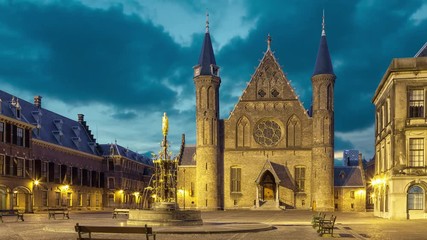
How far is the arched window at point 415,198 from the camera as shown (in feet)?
124

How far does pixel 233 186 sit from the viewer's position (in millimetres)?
65062

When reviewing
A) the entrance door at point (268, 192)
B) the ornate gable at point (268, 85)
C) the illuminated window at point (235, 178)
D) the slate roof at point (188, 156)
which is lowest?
the entrance door at point (268, 192)

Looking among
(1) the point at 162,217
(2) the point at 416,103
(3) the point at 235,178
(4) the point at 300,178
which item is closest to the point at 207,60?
(3) the point at 235,178

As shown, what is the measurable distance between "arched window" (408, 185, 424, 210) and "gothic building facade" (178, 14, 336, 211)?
79.6ft

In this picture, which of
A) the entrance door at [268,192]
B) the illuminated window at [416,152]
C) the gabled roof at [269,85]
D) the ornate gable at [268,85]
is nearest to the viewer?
the illuminated window at [416,152]

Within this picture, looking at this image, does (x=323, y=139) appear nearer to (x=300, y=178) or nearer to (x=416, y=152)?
(x=300, y=178)

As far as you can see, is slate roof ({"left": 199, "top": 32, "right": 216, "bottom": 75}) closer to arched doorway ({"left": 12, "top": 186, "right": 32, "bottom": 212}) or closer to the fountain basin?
arched doorway ({"left": 12, "top": 186, "right": 32, "bottom": 212})

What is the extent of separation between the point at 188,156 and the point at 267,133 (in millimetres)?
11502

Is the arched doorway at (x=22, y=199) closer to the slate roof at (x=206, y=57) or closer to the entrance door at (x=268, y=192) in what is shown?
the slate roof at (x=206, y=57)

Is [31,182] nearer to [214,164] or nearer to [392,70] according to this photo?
[214,164]

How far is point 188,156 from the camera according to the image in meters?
70.4

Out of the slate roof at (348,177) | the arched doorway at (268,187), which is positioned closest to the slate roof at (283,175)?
the arched doorway at (268,187)

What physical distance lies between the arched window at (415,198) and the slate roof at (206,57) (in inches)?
1304

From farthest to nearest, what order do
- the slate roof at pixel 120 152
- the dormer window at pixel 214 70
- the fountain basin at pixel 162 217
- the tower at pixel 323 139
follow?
the slate roof at pixel 120 152 → the dormer window at pixel 214 70 → the tower at pixel 323 139 → the fountain basin at pixel 162 217
